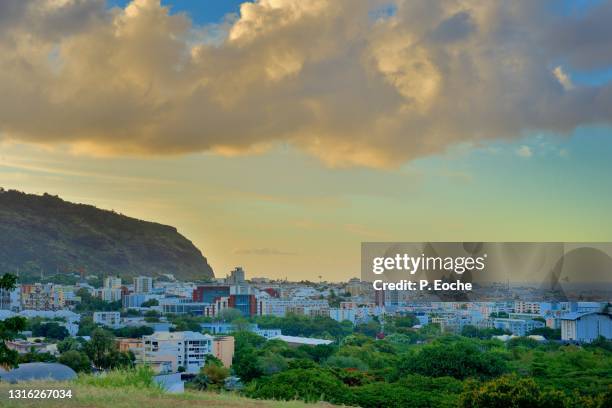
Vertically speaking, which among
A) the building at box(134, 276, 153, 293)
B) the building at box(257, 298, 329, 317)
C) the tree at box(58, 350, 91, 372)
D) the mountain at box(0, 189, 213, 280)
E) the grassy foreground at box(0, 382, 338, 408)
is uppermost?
the mountain at box(0, 189, 213, 280)

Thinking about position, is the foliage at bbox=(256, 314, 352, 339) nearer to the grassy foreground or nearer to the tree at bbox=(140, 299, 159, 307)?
the tree at bbox=(140, 299, 159, 307)

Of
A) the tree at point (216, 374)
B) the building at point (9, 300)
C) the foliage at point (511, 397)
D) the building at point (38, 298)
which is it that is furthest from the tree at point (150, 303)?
the foliage at point (511, 397)

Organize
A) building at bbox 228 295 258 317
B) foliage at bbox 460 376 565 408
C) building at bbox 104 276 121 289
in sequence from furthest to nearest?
1. building at bbox 104 276 121 289
2. building at bbox 228 295 258 317
3. foliage at bbox 460 376 565 408

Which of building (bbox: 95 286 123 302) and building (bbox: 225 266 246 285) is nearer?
building (bbox: 95 286 123 302)

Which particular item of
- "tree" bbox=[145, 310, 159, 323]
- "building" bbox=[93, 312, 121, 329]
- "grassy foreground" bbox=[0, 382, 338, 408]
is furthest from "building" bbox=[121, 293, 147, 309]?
"grassy foreground" bbox=[0, 382, 338, 408]

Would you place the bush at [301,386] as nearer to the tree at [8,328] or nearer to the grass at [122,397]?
the grass at [122,397]

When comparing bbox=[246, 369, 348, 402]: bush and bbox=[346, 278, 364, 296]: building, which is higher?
bbox=[346, 278, 364, 296]: building

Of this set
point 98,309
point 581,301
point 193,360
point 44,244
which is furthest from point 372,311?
point 44,244
